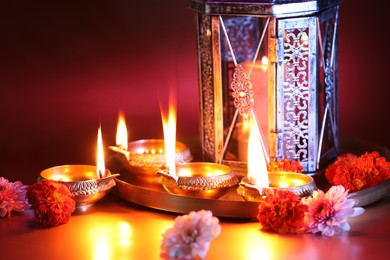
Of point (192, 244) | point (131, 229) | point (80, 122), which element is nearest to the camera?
point (192, 244)

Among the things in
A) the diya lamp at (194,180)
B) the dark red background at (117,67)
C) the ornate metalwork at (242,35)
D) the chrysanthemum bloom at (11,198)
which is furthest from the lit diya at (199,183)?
the dark red background at (117,67)

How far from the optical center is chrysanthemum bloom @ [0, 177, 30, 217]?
1.86 meters

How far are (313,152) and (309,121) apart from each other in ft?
0.19

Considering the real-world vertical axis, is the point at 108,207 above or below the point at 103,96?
below

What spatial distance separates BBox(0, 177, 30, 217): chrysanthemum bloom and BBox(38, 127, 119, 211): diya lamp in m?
0.04

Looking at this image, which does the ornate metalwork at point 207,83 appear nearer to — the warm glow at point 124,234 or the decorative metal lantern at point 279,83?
the decorative metal lantern at point 279,83

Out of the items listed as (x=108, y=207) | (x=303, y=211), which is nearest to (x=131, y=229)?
(x=108, y=207)

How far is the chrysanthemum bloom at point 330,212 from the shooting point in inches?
67.8

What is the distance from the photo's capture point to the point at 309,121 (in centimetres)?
196

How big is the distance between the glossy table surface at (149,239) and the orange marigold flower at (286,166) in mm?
145

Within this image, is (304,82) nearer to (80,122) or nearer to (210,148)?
(210,148)

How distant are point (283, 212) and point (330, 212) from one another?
3.0 inches

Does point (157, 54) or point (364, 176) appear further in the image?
point (157, 54)

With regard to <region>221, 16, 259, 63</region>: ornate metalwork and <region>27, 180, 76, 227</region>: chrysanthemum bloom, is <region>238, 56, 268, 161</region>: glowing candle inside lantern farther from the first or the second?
<region>27, 180, 76, 227</region>: chrysanthemum bloom
